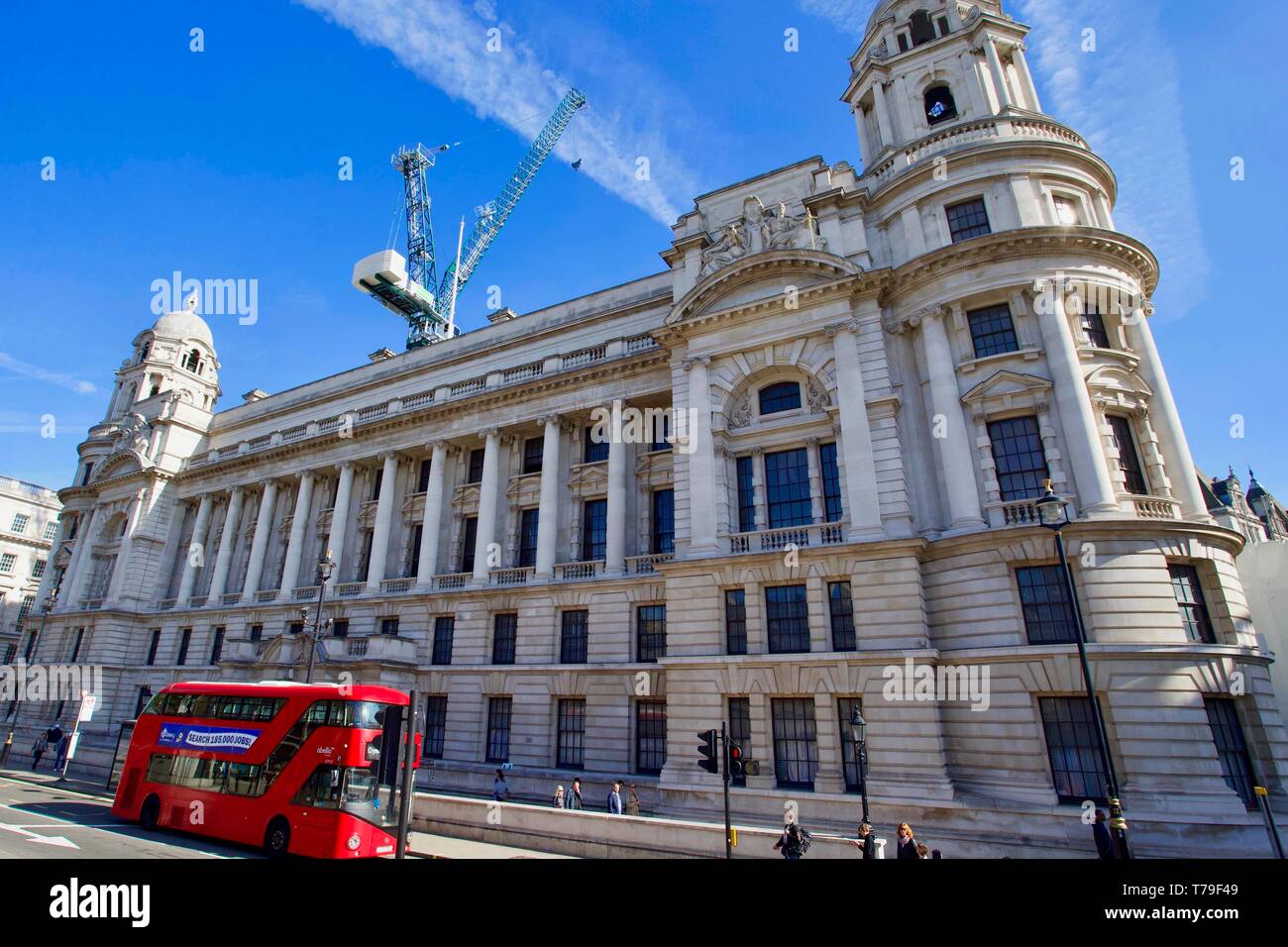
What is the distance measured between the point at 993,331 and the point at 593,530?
60.2 ft

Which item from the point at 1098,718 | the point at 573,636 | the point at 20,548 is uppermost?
the point at 20,548

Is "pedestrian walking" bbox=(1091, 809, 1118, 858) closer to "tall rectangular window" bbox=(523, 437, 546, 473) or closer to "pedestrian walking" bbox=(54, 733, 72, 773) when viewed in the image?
"tall rectangular window" bbox=(523, 437, 546, 473)

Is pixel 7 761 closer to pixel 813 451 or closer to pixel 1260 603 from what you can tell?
pixel 813 451

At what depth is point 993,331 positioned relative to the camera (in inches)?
933

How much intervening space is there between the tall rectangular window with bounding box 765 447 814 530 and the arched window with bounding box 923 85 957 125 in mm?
17619

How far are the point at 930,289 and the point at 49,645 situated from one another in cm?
6013

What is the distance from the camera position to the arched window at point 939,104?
98.1 feet

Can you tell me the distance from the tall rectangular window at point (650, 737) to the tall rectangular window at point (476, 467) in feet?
51.7

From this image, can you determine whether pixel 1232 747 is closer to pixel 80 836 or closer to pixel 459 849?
pixel 459 849

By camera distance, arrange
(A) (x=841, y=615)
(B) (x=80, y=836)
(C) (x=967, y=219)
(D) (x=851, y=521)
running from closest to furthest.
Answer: (B) (x=80, y=836) → (A) (x=841, y=615) → (D) (x=851, y=521) → (C) (x=967, y=219)

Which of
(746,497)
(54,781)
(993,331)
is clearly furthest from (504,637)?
(993,331)

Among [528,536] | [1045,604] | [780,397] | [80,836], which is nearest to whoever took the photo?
[80,836]

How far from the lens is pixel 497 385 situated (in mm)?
34938
